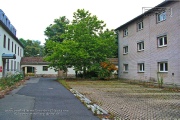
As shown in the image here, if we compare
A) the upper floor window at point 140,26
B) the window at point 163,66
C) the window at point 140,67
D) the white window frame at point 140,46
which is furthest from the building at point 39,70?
the window at point 163,66

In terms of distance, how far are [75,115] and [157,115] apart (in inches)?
104

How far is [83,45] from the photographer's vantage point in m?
27.8

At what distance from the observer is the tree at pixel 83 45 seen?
27.0 meters

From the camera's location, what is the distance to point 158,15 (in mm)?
20406

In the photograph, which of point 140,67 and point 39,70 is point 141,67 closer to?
point 140,67

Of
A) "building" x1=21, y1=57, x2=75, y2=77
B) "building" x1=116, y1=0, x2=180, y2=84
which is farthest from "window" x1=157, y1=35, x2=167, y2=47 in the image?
"building" x1=21, y1=57, x2=75, y2=77

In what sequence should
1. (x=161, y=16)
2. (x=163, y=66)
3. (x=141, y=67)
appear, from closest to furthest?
(x=163, y=66), (x=161, y=16), (x=141, y=67)

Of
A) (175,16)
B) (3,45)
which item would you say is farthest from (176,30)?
(3,45)

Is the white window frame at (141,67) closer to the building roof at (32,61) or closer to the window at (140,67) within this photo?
the window at (140,67)

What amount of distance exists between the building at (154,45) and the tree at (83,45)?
2971 millimetres

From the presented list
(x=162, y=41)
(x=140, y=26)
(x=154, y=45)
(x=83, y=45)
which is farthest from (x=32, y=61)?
(x=162, y=41)

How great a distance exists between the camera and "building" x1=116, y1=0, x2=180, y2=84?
57.8 ft

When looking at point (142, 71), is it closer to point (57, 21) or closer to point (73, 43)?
point (73, 43)

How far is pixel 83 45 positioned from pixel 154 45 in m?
10.2
